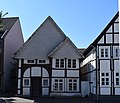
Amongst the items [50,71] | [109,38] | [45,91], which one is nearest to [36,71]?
[50,71]

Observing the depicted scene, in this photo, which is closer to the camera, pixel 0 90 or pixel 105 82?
pixel 105 82

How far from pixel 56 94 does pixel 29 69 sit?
464cm

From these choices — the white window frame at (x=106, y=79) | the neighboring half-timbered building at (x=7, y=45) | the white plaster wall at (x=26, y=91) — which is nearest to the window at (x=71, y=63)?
the white window frame at (x=106, y=79)

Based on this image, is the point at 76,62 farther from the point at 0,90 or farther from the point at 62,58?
the point at 0,90

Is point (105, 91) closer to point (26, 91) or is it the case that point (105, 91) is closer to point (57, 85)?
point (57, 85)

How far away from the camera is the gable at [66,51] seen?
34.5 metres

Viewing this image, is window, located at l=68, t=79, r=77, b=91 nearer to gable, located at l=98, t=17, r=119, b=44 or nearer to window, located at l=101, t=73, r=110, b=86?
window, located at l=101, t=73, r=110, b=86

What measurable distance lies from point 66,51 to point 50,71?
3223 mm

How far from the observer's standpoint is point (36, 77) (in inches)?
1366

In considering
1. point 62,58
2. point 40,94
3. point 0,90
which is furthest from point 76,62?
point 0,90

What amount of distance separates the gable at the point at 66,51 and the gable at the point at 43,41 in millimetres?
1465

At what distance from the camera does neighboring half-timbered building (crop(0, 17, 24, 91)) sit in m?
40.6

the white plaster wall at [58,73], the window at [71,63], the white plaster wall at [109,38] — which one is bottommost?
the white plaster wall at [58,73]

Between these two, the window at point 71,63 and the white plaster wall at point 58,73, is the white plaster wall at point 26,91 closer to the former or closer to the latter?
the white plaster wall at point 58,73
